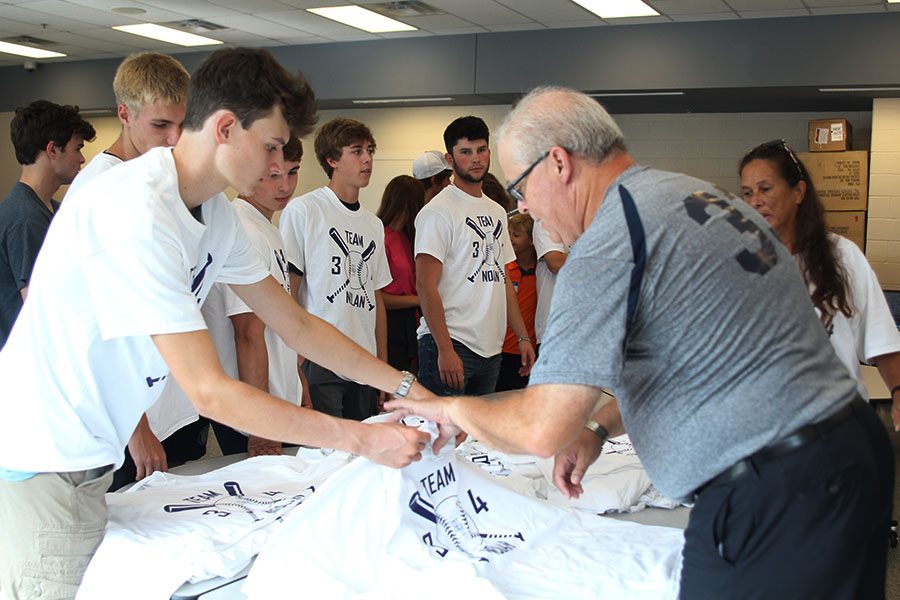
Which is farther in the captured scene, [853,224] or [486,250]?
[853,224]

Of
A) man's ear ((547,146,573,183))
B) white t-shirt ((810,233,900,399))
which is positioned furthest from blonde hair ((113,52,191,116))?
white t-shirt ((810,233,900,399))

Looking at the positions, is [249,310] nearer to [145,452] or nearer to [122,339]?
[145,452]

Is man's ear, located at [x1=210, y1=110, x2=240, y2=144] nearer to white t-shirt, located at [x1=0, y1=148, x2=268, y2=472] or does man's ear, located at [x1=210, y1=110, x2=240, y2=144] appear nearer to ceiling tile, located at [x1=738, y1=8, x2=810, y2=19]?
white t-shirt, located at [x1=0, y1=148, x2=268, y2=472]

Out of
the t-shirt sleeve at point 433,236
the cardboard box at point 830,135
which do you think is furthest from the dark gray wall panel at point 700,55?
the t-shirt sleeve at point 433,236

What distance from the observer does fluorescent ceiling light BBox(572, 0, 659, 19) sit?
698cm

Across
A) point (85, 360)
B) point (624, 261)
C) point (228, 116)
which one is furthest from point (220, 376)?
point (624, 261)

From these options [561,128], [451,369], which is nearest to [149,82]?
[561,128]

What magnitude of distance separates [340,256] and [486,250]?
2.68 feet

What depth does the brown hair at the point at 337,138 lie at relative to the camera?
3588 millimetres

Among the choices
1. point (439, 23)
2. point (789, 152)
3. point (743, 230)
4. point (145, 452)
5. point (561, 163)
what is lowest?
point (145, 452)

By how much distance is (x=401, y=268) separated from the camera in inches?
183

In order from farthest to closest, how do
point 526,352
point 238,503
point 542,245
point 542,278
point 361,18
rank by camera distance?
1. point 361,18
2. point 542,278
3. point 542,245
4. point 526,352
5. point 238,503

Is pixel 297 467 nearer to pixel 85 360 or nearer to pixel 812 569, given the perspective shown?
pixel 85 360

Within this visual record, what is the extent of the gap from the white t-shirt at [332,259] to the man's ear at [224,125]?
1613 mm
